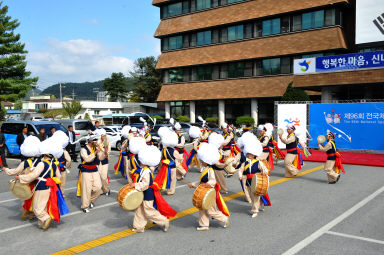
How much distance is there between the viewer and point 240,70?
121 ft

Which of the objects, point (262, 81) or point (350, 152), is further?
point (262, 81)

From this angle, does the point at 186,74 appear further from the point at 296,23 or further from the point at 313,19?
the point at 313,19

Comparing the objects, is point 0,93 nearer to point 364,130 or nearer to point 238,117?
point 238,117

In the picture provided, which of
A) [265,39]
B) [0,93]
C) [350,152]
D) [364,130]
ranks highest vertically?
[265,39]

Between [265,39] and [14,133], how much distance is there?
2578cm

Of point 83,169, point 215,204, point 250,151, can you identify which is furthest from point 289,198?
point 83,169

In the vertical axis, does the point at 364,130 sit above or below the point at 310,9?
below

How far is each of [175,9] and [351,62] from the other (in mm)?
25628

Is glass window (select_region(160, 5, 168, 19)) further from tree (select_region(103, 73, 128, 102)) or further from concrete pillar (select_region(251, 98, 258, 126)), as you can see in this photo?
tree (select_region(103, 73, 128, 102))

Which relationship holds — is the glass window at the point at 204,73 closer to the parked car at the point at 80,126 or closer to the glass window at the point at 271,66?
the glass window at the point at 271,66

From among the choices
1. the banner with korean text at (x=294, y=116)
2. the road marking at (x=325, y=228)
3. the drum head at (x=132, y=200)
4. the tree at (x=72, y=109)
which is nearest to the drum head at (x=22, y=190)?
the drum head at (x=132, y=200)

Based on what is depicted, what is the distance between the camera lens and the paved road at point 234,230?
5.58m

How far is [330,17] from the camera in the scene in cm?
3059

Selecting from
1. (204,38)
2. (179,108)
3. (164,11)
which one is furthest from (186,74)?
(164,11)
